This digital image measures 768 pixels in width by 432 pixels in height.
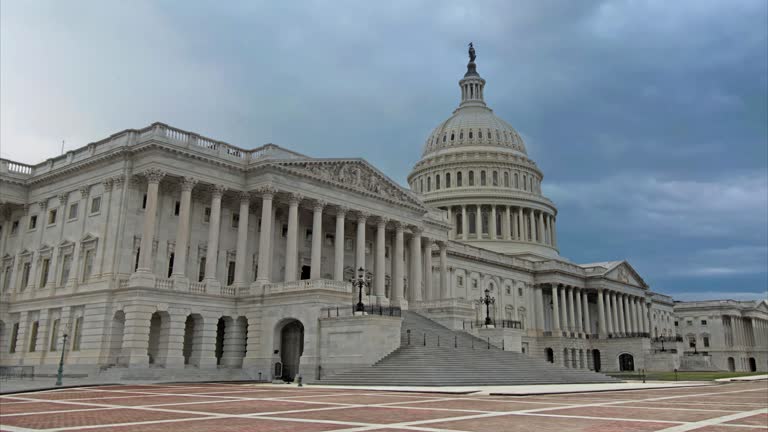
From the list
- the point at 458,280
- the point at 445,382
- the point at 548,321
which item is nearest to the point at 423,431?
the point at 445,382

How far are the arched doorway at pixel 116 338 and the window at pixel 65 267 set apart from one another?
9.52 metres

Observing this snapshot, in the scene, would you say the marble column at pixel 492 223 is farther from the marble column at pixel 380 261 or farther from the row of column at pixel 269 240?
the marble column at pixel 380 261

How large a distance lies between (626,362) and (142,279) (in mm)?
86086

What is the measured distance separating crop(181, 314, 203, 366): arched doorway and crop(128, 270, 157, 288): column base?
501cm

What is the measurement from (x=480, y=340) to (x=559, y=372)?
975cm

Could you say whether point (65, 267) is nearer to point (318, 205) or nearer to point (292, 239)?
point (292, 239)

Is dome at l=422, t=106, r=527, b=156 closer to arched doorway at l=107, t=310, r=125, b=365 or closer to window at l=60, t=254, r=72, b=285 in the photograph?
window at l=60, t=254, r=72, b=285

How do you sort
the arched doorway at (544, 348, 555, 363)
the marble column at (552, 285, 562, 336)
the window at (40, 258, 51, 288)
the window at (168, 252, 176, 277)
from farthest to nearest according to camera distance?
the arched doorway at (544, 348, 555, 363) < the marble column at (552, 285, 562, 336) < the window at (40, 258, 51, 288) < the window at (168, 252, 176, 277)

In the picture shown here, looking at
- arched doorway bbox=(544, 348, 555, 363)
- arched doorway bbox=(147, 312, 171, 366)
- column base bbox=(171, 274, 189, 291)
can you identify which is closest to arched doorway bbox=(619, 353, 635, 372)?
arched doorway bbox=(544, 348, 555, 363)

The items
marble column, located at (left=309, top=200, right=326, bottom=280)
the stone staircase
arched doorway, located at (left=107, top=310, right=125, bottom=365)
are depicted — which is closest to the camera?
the stone staircase

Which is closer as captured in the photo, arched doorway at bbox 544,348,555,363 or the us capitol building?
the us capitol building

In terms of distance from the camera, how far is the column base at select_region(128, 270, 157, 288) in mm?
50250

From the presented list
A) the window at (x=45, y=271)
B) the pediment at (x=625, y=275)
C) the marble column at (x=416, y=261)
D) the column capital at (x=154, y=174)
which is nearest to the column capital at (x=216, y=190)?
the column capital at (x=154, y=174)

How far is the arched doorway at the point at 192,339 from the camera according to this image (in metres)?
53.5
